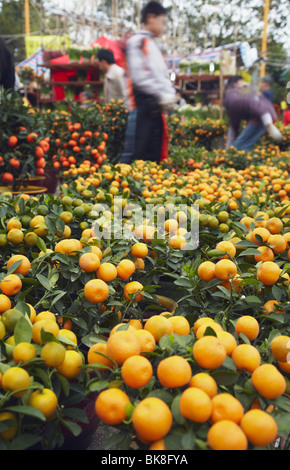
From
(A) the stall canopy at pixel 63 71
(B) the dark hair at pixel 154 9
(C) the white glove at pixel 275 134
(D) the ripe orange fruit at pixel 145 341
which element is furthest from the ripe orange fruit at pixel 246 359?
(A) the stall canopy at pixel 63 71

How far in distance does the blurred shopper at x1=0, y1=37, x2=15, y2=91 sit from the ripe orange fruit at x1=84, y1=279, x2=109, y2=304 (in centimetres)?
373

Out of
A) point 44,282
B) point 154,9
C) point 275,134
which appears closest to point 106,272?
point 44,282

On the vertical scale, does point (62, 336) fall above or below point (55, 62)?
below

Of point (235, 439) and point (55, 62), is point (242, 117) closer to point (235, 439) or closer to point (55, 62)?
point (235, 439)

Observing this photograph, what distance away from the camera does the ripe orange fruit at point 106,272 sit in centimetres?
127

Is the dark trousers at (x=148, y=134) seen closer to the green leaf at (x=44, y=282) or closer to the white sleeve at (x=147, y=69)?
the white sleeve at (x=147, y=69)

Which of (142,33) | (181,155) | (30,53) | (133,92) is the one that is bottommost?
(181,155)

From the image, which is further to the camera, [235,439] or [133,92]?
[133,92]

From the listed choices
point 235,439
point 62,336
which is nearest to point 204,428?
point 235,439

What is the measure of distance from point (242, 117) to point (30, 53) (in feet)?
57.9

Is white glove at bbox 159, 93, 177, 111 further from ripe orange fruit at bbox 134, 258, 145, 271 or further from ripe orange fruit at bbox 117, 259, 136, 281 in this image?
ripe orange fruit at bbox 117, 259, 136, 281

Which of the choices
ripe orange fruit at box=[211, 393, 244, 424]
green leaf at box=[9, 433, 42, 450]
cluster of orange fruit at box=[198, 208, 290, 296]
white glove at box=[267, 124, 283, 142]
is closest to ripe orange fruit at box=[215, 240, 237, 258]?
cluster of orange fruit at box=[198, 208, 290, 296]

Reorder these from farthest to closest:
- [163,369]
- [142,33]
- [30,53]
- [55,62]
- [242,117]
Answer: [30,53] < [55,62] < [242,117] < [142,33] < [163,369]

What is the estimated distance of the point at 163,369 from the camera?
33.3 inches
